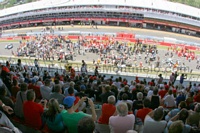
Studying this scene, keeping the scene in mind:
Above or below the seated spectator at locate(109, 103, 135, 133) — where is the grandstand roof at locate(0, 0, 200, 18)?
above

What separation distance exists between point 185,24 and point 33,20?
1064 inches

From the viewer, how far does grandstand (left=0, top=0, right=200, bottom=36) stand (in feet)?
150

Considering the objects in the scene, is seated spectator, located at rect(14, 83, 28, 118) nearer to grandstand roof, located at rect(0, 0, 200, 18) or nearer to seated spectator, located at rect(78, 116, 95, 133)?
seated spectator, located at rect(78, 116, 95, 133)

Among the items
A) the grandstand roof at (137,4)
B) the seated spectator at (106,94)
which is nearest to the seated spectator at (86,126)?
the seated spectator at (106,94)

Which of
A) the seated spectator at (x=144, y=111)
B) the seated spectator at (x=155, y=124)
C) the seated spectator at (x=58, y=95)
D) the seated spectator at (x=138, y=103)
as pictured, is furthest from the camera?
the seated spectator at (x=58, y=95)

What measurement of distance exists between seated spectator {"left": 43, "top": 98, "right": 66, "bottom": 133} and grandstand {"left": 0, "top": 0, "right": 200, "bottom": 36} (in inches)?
1642

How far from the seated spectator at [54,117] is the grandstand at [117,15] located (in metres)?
Answer: 41.7

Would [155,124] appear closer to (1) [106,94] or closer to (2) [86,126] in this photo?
(2) [86,126]

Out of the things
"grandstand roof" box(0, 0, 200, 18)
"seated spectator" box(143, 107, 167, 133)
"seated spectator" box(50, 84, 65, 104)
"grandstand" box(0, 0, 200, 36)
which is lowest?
"seated spectator" box(143, 107, 167, 133)

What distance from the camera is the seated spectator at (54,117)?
4586mm

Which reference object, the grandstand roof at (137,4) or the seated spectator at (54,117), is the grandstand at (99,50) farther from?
the seated spectator at (54,117)

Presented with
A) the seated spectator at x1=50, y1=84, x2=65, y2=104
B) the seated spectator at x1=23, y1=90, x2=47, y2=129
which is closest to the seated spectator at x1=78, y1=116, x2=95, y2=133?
the seated spectator at x1=23, y1=90, x2=47, y2=129

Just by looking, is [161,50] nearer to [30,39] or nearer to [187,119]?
[30,39]

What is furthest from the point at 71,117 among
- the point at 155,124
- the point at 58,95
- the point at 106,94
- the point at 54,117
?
the point at 106,94
